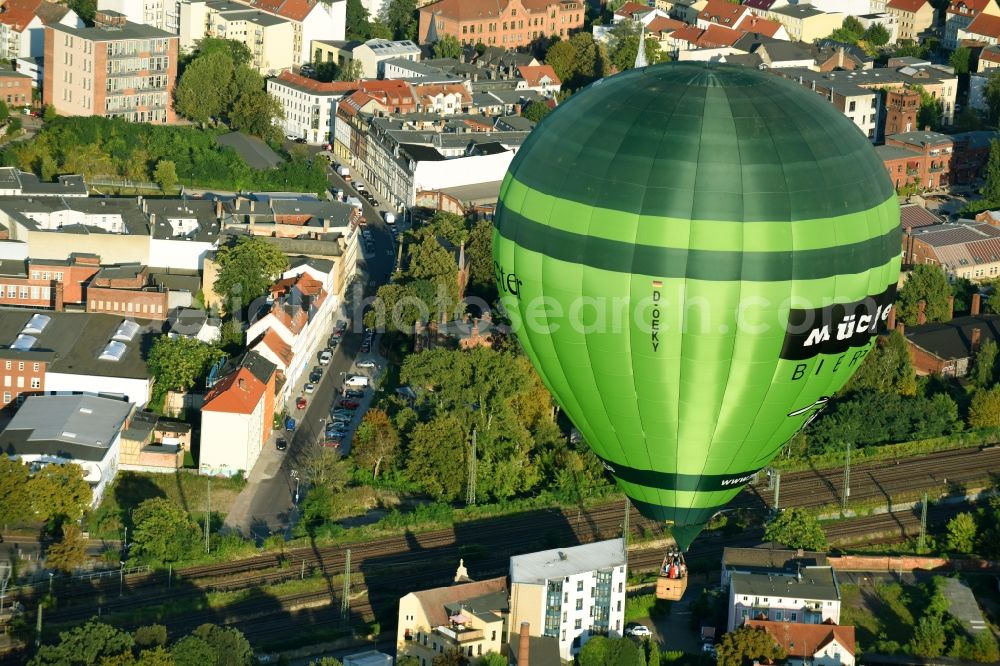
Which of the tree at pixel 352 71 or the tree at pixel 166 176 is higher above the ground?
the tree at pixel 352 71

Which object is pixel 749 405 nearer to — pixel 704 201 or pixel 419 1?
pixel 704 201

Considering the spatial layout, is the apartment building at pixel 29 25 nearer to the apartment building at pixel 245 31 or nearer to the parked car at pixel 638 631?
the apartment building at pixel 245 31

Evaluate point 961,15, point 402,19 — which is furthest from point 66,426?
point 961,15

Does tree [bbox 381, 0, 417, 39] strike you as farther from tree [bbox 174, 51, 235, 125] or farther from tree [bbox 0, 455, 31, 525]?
tree [bbox 0, 455, 31, 525]

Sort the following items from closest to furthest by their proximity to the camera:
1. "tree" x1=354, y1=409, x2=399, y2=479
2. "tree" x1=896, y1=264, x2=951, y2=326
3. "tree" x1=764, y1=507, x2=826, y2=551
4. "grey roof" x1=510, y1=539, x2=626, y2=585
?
"grey roof" x1=510, y1=539, x2=626, y2=585
"tree" x1=764, y1=507, x2=826, y2=551
"tree" x1=354, y1=409, x2=399, y2=479
"tree" x1=896, y1=264, x2=951, y2=326

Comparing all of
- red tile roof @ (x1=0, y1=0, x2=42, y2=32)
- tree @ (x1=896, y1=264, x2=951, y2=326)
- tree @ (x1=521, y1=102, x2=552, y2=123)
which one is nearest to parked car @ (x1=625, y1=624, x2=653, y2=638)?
tree @ (x1=896, y1=264, x2=951, y2=326)

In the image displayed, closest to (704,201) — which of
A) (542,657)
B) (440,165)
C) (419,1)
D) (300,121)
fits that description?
(542,657)

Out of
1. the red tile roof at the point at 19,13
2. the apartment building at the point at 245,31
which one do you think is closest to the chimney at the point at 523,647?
the apartment building at the point at 245,31
